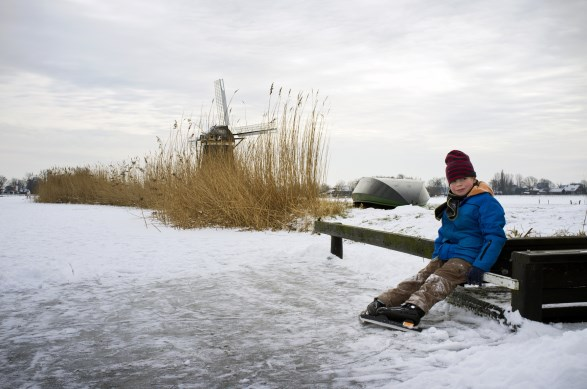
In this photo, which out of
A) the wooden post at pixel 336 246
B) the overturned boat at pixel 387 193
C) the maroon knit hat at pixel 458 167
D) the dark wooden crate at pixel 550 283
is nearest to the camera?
the dark wooden crate at pixel 550 283

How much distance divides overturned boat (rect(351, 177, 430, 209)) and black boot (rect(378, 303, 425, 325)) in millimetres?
8506

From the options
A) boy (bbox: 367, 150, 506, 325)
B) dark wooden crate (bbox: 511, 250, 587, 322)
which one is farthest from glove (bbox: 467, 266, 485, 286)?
dark wooden crate (bbox: 511, 250, 587, 322)

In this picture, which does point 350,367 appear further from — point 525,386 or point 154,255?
point 154,255

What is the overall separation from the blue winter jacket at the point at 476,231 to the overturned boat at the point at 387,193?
26.8 ft

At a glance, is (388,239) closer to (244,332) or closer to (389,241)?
(389,241)

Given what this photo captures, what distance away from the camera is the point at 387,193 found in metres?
11.5

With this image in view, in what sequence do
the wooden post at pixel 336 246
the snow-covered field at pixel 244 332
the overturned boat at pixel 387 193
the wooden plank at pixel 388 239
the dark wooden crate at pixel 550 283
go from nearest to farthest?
the snow-covered field at pixel 244 332
the dark wooden crate at pixel 550 283
the wooden plank at pixel 388 239
the wooden post at pixel 336 246
the overturned boat at pixel 387 193

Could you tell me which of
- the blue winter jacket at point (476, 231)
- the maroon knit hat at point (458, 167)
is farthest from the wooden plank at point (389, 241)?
the maroon knit hat at point (458, 167)

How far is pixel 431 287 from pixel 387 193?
882cm

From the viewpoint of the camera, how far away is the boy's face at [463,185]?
303 centimetres

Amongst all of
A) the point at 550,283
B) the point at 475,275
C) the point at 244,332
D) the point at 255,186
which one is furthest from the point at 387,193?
the point at 244,332

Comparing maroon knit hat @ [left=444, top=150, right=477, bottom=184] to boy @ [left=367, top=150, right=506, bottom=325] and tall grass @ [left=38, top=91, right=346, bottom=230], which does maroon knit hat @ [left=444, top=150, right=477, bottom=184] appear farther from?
tall grass @ [left=38, top=91, right=346, bottom=230]

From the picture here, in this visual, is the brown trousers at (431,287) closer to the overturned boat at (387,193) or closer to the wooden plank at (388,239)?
the wooden plank at (388,239)

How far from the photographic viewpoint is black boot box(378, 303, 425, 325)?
8.88 feet
